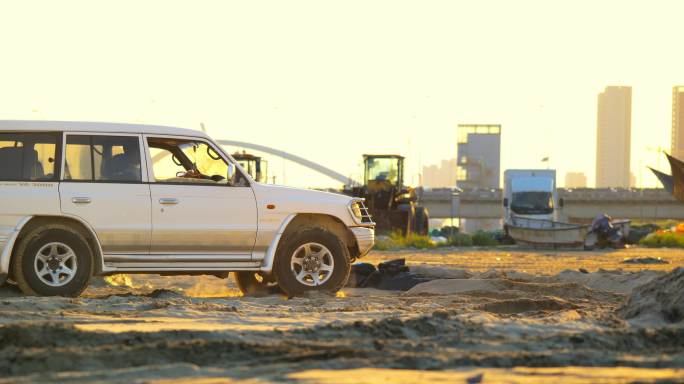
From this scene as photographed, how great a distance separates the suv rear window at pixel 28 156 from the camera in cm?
1323

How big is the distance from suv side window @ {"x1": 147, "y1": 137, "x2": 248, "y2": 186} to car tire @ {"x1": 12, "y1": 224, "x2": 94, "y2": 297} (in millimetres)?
1222

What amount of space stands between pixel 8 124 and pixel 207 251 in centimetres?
239

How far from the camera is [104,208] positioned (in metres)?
13.4

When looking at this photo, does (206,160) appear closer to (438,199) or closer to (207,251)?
(207,251)

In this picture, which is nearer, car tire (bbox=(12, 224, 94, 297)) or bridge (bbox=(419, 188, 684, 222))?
car tire (bbox=(12, 224, 94, 297))

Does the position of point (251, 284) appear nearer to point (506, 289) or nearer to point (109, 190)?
point (109, 190)

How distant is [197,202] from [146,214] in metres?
0.56

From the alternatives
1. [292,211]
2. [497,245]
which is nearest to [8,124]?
[292,211]

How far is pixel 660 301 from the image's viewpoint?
1098 cm

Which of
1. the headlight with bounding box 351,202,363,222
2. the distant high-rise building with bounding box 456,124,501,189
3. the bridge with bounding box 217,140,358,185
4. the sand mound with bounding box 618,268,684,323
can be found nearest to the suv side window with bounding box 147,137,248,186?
the headlight with bounding box 351,202,363,222

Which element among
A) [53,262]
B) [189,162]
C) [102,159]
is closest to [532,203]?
[189,162]

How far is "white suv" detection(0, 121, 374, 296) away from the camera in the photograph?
13188mm

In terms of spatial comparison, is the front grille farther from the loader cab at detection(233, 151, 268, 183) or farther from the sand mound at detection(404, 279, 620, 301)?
the loader cab at detection(233, 151, 268, 183)

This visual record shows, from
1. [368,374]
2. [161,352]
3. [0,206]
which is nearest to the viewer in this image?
[368,374]
